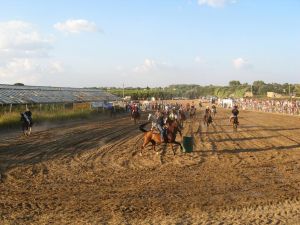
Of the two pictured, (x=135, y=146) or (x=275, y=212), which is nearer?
(x=275, y=212)

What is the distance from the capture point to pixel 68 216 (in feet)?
34.2

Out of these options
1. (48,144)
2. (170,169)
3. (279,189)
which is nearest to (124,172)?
(170,169)

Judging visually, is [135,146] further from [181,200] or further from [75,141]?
[181,200]

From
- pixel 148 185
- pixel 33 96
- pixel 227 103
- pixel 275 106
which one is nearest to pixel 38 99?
pixel 33 96

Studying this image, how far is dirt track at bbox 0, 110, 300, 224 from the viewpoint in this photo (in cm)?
1053

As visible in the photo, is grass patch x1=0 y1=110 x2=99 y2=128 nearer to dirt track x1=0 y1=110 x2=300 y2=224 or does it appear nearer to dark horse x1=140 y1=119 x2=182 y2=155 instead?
dirt track x1=0 y1=110 x2=300 y2=224

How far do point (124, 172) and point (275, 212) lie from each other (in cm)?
644

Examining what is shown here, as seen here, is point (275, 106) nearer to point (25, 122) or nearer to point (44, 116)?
point (44, 116)

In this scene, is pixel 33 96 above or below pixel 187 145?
above

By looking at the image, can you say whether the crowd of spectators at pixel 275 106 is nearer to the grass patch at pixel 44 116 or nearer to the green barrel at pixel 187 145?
the grass patch at pixel 44 116

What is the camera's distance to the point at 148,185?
1374 centimetres

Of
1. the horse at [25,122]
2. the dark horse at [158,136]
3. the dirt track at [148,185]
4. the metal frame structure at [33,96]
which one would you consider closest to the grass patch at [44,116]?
the metal frame structure at [33,96]

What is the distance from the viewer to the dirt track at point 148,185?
10.5m

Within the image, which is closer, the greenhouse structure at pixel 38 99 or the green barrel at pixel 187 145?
the green barrel at pixel 187 145
